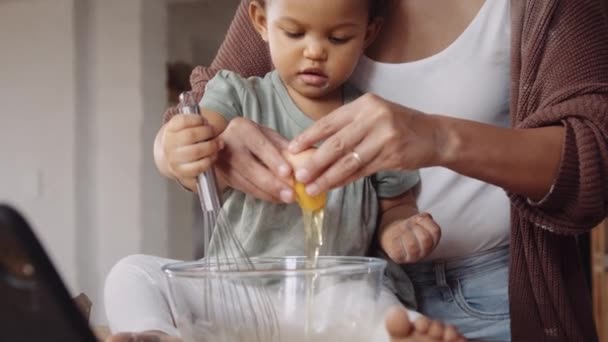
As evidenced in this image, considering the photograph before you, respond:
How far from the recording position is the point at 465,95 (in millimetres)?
781

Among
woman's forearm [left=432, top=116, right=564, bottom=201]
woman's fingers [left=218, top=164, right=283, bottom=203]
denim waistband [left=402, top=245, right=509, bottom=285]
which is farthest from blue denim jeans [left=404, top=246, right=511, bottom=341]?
woman's fingers [left=218, top=164, right=283, bottom=203]

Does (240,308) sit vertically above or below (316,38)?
below

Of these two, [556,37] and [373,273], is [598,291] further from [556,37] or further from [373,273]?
[373,273]

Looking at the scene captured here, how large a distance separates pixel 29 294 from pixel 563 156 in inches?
20.6

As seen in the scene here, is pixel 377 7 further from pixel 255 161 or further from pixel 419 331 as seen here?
pixel 419 331

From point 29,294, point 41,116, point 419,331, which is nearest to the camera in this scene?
point 29,294

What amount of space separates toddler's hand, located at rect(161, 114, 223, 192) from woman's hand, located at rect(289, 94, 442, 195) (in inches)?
3.1

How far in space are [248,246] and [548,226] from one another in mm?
297

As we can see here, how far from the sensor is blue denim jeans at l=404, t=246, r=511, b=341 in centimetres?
77

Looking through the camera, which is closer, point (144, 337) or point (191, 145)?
point (144, 337)

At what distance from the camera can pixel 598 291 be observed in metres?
2.04

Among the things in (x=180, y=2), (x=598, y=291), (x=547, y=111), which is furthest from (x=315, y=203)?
(x=180, y=2)

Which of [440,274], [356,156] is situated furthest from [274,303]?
[440,274]

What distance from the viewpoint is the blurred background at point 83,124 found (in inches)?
96.2
